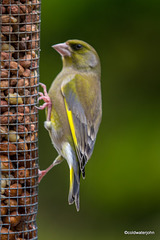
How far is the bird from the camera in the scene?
6414mm

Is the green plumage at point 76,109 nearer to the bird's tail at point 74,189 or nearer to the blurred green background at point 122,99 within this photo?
the bird's tail at point 74,189

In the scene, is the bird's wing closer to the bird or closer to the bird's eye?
the bird

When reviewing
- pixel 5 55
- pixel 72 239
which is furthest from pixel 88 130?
pixel 72 239

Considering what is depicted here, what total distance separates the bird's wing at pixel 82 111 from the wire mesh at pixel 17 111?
0.53 meters

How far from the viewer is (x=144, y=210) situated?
28.9 ft

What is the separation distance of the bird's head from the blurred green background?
4.65 ft

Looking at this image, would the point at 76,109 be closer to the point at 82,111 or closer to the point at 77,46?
the point at 82,111

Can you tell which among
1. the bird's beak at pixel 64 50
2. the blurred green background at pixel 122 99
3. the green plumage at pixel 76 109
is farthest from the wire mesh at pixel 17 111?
the blurred green background at pixel 122 99

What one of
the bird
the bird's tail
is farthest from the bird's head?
the bird's tail

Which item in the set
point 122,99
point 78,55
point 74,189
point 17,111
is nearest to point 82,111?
point 78,55

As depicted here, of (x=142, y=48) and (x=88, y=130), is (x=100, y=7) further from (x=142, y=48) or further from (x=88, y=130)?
(x=88, y=130)

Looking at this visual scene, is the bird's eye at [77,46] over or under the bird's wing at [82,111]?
over

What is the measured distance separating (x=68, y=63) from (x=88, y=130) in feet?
2.24

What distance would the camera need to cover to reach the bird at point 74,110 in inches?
253
